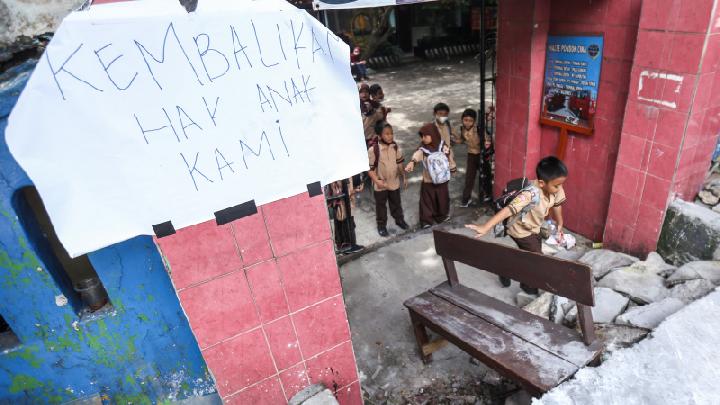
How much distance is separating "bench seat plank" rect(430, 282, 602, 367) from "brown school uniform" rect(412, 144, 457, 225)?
85.4 inches

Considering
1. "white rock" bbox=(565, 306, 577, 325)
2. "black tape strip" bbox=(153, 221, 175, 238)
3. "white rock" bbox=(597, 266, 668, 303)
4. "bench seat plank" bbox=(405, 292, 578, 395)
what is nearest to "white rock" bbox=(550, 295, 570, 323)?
"white rock" bbox=(565, 306, 577, 325)

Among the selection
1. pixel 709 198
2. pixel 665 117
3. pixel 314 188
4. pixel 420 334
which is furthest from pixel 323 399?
pixel 709 198

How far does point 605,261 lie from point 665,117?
1435 millimetres

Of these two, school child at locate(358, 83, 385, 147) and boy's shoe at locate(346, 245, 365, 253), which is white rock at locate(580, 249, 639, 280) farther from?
school child at locate(358, 83, 385, 147)

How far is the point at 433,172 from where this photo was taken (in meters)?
5.23

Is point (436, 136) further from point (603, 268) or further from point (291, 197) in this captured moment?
point (291, 197)

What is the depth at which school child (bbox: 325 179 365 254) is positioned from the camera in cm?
454

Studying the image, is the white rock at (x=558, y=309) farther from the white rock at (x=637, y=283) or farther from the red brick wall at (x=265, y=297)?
the red brick wall at (x=265, y=297)

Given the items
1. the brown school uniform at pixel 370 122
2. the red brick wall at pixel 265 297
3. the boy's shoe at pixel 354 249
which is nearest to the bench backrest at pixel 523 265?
the red brick wall at pixel 265 297

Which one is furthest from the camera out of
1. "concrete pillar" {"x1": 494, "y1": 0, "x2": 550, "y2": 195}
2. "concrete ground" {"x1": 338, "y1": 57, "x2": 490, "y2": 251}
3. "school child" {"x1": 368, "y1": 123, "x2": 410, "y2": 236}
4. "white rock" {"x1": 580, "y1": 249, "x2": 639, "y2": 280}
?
"concrete ground" {"x1": 338, "y1": 57, "x2": 490, "y2": 251}

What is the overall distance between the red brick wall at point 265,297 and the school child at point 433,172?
2.86 m

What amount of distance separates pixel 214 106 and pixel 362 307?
116 inches

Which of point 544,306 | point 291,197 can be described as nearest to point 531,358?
point 544,306

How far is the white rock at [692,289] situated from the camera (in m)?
3.10
